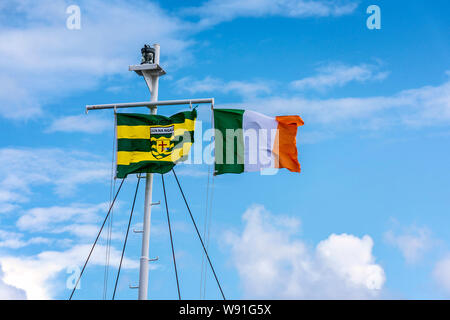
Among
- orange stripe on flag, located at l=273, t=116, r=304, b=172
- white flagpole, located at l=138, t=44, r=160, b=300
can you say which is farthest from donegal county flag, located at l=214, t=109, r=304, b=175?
white flagpole, located at l=138, t=44, r=160, b=300

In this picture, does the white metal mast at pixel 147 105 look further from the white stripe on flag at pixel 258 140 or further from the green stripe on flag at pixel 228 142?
the white stripe on flag at pixel 258 140

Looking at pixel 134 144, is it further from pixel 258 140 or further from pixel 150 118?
pixel 258 140

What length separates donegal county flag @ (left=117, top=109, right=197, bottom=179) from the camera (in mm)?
22703

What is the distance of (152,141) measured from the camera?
23.1 m

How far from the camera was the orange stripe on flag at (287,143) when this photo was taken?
23672mm

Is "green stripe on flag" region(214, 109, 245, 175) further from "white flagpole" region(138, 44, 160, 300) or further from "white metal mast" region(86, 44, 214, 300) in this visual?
"white flagpole" region(138, 44, 160, 300)

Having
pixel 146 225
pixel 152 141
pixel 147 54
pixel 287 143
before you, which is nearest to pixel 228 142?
pixel 287 143

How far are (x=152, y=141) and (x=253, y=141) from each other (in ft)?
13.4

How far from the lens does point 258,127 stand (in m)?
24.1

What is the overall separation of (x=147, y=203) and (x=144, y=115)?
3.57m
